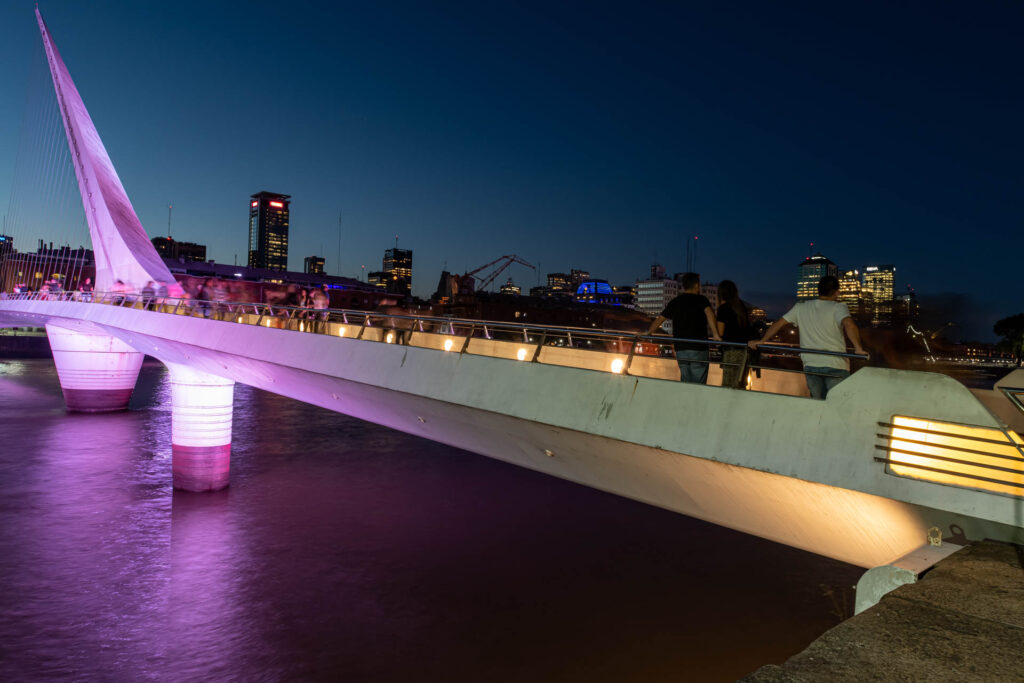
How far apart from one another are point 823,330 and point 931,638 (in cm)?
331

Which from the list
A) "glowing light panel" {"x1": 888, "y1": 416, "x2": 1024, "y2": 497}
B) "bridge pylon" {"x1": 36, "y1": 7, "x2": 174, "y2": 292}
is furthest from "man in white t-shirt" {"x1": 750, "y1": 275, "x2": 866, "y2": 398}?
"bridge pylon" {"x1": 36, "y1": 7, "x2": 174, "y2": 292}

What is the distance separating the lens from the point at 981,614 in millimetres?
3887

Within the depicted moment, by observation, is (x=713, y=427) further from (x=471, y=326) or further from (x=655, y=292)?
(x=655, y=292)

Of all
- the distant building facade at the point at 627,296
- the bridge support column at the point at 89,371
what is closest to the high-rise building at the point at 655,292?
the distant building facade at the point at 627,296

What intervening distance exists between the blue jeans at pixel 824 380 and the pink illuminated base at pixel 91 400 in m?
45.8

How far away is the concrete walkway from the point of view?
3.29 metres

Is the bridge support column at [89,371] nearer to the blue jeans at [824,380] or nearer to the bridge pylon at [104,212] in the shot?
the bridge pylon at [104,212]

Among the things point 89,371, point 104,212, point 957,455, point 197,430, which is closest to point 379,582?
point 197,430

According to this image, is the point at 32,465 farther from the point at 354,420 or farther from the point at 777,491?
the point at 777,491

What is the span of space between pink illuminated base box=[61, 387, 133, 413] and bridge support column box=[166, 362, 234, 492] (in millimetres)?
21906

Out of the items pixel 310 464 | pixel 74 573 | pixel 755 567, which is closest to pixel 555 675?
pixel 755 567

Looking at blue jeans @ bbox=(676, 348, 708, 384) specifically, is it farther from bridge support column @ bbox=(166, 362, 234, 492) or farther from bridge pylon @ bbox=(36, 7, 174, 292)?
bridge pylon @ bbox=(36, 7, 174, 292)

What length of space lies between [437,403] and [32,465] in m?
26.7

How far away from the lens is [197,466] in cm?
2373
